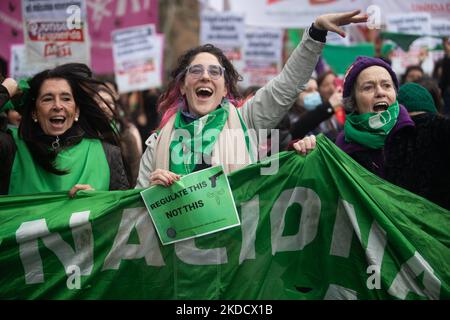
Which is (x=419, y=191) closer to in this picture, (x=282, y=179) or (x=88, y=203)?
(x=282, y=179)

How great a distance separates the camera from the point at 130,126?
7.16 metres

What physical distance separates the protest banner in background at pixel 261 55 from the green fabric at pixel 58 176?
20.3 feet

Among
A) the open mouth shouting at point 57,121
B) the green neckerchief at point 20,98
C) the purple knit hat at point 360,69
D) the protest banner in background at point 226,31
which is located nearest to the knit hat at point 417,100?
the purple knit hat at point 360,69

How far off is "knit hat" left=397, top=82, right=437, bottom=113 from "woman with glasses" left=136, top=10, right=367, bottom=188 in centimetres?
86

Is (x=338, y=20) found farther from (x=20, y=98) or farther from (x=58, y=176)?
(x=20, y=98)

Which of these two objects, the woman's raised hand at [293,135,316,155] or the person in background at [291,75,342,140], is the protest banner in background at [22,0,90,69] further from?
the woman's raised hand at [293,135,316,155]

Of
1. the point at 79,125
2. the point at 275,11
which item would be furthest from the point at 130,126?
the point at 275,11

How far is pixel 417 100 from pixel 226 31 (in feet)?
20.6

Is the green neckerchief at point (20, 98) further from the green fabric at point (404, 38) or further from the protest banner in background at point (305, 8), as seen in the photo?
the protest banner in background at point (305, 8)

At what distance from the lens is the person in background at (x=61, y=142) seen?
480 centimetres

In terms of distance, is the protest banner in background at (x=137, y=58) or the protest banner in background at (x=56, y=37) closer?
the protest banner in background at (x=56, y=37)

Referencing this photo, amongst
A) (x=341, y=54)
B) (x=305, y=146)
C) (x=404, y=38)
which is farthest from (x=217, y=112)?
(x=341, y=54)

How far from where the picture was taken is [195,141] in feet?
14.9
